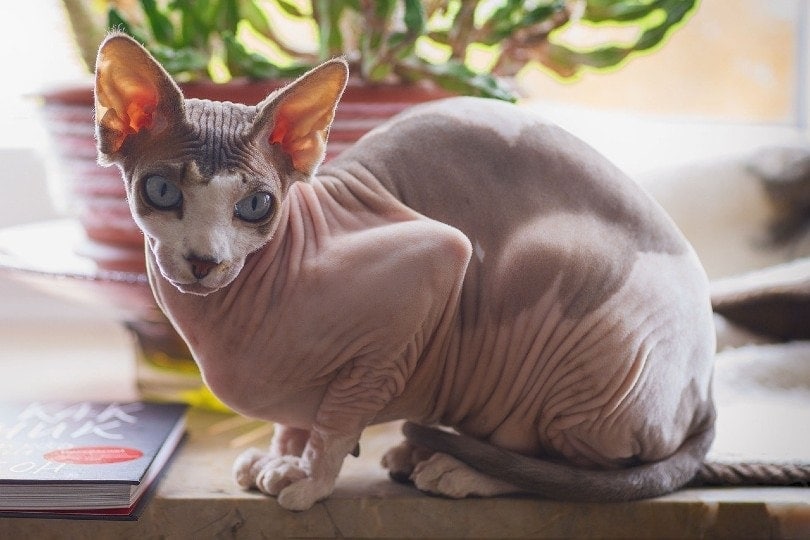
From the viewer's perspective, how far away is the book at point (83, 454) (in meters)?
0.84

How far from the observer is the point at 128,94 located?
727 mm

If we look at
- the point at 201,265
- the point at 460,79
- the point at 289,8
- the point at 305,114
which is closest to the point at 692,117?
the point at 460,79

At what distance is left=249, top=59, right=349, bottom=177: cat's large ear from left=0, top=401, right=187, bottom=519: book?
34 centimetres

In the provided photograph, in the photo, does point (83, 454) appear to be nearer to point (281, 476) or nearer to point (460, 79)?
point (281, 476)

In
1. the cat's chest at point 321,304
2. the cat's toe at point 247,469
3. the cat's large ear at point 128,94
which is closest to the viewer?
the cat's large ear at point 128,94

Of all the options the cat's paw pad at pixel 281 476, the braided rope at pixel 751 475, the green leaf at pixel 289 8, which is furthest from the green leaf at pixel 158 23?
the braided rope at pixel 751 475

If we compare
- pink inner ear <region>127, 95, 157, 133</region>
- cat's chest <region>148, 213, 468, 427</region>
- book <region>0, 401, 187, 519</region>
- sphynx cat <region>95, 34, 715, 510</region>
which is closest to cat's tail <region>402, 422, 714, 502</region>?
sphynx cat <region>95, 34, 715, 510</region>

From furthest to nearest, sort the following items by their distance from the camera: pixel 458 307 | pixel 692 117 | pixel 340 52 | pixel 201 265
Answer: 1. pixel 692 117
2. pixel 340 52
3. pixel 458 307
4. pixel 201 265

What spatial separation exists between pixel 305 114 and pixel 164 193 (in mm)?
132

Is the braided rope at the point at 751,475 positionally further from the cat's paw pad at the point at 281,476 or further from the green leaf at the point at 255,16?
the green leaf at the point at 255,16

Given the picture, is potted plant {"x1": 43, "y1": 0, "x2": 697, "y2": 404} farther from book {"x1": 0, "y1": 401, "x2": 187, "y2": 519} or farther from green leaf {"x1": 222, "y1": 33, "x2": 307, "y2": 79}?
book {"x1": 0, "y1": 401, "x2": 187, "y2": 519}

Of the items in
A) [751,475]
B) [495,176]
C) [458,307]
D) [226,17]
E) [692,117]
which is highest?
[226,17]

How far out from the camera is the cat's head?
2.35ft

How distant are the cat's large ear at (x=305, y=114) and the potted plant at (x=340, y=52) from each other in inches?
9.7
